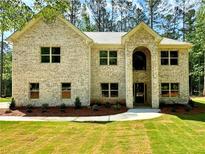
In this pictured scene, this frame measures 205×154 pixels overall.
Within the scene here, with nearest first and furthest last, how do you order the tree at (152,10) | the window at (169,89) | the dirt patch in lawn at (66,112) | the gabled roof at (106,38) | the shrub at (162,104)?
the dirt patch in lawn at (66,112), the shrub at (162,104), the gabled roof at (106,38), the window at (169,89), the tree at (152,10)

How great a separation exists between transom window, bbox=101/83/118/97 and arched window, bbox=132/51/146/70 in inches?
113

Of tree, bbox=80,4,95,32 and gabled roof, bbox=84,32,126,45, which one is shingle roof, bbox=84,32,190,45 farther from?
tree, bbox=80,4,95,32

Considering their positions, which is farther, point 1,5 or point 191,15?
point 191,15

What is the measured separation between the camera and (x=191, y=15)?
187ft

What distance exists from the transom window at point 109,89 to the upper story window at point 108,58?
79.2 inches

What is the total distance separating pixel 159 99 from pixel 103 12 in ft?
103

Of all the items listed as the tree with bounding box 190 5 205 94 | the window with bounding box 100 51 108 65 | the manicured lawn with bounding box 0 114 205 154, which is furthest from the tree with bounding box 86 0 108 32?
the manicured lawn with bounding box 0 114 205 154

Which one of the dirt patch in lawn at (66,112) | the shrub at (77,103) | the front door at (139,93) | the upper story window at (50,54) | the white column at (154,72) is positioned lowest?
the dirt patch in lawn at (66,112)

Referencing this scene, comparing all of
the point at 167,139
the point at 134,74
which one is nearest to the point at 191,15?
the point at 134,74

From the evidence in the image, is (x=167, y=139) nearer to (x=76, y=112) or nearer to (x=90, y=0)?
(x=76, y=112)

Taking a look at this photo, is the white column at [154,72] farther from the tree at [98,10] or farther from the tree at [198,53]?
the tree at [98,10]

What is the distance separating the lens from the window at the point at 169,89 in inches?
1133

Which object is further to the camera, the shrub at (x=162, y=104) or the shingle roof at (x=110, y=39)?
the shingle roof at (x=110, y=39)

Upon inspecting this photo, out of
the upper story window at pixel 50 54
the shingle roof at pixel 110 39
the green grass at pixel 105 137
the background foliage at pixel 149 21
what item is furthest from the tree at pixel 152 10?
the green grass at pixel 105 137
